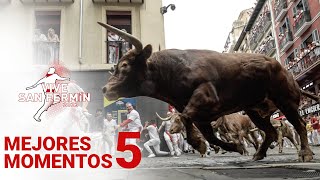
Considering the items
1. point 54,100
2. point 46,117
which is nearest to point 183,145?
point 46,117

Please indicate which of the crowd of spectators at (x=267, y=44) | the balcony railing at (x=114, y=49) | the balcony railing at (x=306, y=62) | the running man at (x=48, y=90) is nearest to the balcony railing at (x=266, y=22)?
the crowd of spectators at (x=267, y=44)

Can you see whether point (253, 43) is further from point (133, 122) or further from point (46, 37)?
point (133, 122)

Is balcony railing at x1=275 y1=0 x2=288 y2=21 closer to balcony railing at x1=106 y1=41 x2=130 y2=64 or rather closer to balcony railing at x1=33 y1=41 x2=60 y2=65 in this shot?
balcony railing at x1=106 y1=41 x2=130 y2=64

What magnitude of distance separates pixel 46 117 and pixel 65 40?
917 centimetres

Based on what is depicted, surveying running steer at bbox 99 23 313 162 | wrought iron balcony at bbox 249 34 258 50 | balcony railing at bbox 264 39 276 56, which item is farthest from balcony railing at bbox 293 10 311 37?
running steer at bbox 99 23 313 162

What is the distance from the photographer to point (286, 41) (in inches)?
1357

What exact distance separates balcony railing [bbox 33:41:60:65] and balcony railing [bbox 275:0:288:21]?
25.6 meters

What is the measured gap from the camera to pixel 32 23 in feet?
49.4

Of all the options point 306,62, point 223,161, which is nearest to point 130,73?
point 223,161

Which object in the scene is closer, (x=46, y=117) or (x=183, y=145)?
(x=46, y=117)

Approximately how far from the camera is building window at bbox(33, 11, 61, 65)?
14.2 metres

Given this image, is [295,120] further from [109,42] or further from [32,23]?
[32,23]

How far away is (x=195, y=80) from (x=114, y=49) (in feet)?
37.5

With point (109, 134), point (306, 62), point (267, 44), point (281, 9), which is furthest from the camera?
point (267, 44)
